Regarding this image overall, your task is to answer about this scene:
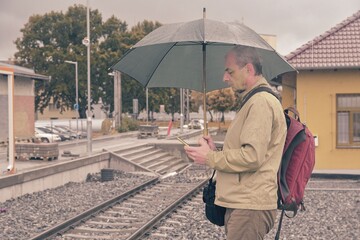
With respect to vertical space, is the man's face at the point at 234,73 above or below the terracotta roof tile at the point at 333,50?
below

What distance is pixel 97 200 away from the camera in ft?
43.2

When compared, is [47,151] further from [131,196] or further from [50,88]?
[50,88]

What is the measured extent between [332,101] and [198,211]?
7452 mm

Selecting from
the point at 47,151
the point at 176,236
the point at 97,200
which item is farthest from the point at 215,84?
the point at 47,151

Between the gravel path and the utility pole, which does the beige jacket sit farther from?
the utility pole

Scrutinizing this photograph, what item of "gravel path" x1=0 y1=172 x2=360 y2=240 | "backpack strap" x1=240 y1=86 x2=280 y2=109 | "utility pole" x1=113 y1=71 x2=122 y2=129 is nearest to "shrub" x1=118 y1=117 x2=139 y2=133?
"utility pole" x1=113 y1=71 x2=122 y2=129

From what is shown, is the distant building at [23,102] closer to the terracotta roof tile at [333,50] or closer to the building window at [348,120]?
the terracotta roof tile at [333,50]

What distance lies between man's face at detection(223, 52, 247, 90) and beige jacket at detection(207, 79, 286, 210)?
0.63ft

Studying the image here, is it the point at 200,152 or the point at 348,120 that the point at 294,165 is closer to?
the point at 200,152

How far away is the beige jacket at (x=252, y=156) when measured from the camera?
310 centimetres

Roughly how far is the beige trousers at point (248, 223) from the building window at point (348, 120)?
14167 millimetres

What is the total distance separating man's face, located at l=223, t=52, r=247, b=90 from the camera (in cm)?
337

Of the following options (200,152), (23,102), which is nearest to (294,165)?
(200,152)

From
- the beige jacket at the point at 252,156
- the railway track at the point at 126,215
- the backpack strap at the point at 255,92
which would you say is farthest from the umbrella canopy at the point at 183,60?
the railway track at the point at 126,215
